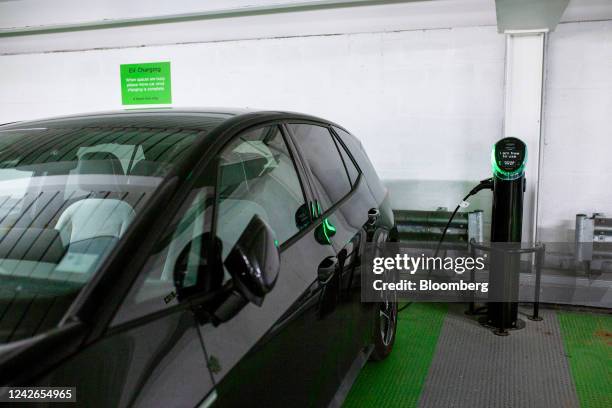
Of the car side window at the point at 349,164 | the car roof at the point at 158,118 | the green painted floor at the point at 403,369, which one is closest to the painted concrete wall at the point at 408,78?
the green painted floor at the point at 403,369

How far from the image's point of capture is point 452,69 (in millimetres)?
4367

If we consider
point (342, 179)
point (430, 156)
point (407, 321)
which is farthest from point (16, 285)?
point (430, 156)

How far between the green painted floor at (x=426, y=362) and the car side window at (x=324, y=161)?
1.13 m

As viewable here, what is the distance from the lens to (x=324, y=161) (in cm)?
229

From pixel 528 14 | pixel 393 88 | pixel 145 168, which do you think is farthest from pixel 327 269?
pixel 393 88

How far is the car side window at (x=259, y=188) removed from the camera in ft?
4.90

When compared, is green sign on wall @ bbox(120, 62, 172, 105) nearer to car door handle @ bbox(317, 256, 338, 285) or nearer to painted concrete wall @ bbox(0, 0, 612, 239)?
painted concrete wall @ bbox(0, 0, 612, 239)

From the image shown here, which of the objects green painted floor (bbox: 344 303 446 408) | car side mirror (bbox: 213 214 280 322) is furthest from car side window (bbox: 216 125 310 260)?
green painted floor (bbox: 344 303 446 408)

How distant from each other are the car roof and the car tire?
4.32 feet

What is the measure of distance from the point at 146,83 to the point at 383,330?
389 cm

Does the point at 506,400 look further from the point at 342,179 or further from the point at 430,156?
the point at 430,156

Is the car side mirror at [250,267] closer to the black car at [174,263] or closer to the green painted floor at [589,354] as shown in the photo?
the black car at [174,263]

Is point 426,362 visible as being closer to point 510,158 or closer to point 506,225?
point 506,225

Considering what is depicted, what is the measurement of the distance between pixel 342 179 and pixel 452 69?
246 cm
